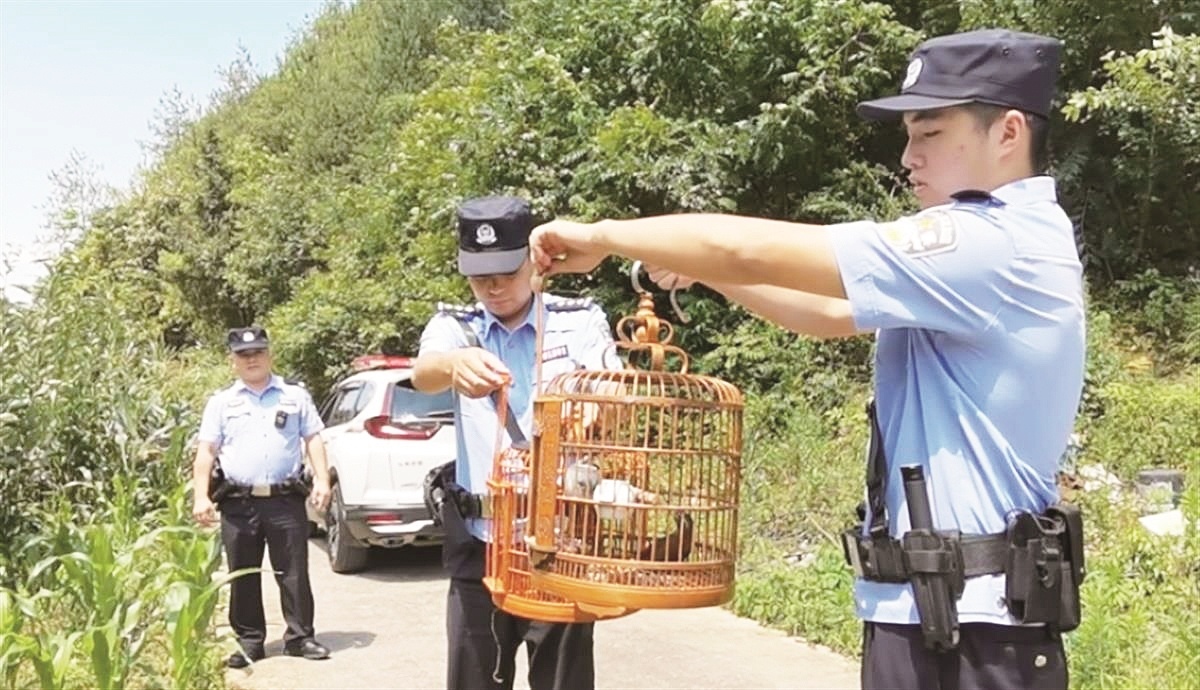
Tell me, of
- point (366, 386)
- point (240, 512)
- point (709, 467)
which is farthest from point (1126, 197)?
point (709, 467)

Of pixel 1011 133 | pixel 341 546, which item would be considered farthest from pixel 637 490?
pixel 341 546

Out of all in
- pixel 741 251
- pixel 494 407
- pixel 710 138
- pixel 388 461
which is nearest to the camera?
pixel 741 251

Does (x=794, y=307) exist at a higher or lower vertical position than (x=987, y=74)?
lower

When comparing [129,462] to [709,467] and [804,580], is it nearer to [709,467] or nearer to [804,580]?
[804,580]

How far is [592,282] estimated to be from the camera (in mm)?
12742

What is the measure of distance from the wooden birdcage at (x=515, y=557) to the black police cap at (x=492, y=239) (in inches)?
29.1

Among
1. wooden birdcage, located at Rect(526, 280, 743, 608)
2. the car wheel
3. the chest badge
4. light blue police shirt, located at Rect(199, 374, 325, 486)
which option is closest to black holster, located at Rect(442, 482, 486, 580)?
the chest badge

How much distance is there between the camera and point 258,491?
661 centimetres

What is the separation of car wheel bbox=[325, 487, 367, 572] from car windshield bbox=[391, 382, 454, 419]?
812mm

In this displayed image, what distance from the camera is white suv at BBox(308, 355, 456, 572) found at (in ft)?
28.1

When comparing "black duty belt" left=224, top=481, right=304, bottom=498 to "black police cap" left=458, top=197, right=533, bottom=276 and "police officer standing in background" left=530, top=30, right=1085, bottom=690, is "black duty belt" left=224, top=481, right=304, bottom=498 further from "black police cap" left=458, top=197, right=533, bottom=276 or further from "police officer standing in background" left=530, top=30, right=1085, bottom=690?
"police officer standing in background" left=530, top=30, right=1085, bottom=690

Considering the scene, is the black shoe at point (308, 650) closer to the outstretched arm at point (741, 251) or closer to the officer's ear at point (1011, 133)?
the outstretched arm at point (741, 251)

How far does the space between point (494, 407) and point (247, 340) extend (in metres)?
3.95

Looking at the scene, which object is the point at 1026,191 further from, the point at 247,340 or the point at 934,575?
the point at 247,340
